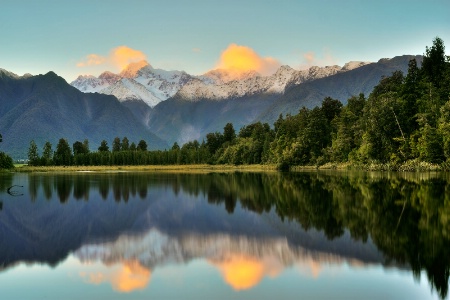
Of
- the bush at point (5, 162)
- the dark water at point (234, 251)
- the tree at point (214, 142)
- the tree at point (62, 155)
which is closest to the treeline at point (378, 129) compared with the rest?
the tree at point (214, 142)

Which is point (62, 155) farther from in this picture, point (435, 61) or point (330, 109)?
point (435, 61)

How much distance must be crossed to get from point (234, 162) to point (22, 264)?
14917cm

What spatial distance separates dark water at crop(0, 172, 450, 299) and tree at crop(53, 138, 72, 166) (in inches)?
5983

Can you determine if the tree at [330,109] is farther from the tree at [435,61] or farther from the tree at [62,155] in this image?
the tree at [62,155]

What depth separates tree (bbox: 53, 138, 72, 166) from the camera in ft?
603

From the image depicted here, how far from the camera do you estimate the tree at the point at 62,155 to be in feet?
603

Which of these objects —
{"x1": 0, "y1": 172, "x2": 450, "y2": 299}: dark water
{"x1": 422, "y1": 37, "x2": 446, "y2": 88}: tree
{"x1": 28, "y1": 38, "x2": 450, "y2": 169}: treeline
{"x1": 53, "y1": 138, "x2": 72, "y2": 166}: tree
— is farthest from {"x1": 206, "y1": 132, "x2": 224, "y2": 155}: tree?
{"x1": 0, "y1": 172, "x2": 450, "y2": 299}: dark water

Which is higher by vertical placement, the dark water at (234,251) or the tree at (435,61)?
the tree at (435,61)

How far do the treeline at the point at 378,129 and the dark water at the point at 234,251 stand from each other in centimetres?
4851

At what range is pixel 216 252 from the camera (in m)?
20.6

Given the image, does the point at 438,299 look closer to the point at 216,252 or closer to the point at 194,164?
the point at 216,252

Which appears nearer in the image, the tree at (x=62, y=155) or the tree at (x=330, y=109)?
the tree at (x=330, y=109)

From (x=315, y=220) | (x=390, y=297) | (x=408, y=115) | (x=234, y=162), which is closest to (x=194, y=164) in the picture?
(x=234, y=162)

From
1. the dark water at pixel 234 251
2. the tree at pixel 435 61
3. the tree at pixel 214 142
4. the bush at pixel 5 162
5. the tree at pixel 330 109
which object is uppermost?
the tree at pixel 435 61
